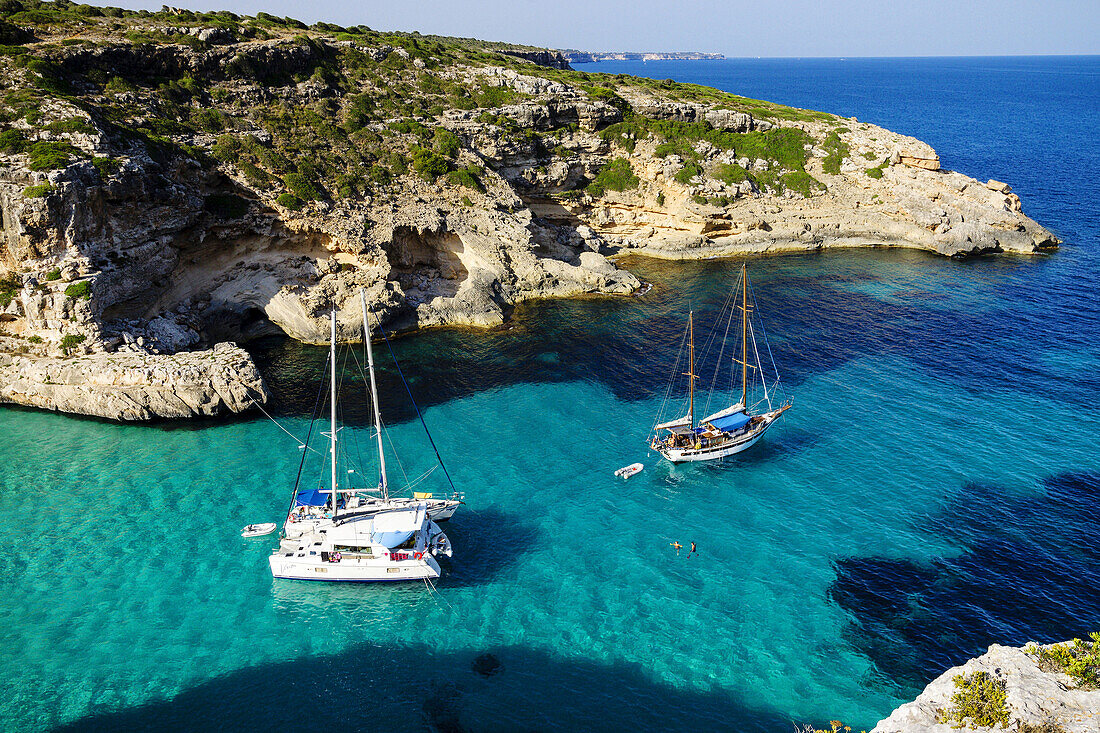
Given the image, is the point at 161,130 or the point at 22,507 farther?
the point at 161,130

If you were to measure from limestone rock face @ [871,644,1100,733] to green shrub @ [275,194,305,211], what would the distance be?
59460 mm

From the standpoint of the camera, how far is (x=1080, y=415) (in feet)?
156

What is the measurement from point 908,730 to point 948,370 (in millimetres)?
43321

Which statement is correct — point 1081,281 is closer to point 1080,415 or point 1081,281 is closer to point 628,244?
point 1080,415

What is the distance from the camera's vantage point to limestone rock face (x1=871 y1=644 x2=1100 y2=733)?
17828 mm

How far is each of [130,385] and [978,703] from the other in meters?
50.0

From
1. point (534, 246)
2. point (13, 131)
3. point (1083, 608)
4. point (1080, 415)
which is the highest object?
point (13, 131)

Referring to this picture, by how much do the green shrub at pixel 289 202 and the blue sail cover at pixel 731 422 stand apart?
4257 centimetres

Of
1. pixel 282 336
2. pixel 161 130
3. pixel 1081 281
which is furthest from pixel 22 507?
pixel 1081 281

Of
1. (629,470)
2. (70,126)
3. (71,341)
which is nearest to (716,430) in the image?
(629,470)

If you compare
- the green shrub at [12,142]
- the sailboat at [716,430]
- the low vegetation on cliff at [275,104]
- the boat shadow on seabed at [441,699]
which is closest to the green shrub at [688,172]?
the low vegetation on cliff at [275,104]

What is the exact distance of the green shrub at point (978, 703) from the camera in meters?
18.1

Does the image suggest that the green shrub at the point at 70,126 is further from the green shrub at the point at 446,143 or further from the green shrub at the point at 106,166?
the green shrub at the point at 446,143

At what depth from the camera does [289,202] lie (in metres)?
61.6
